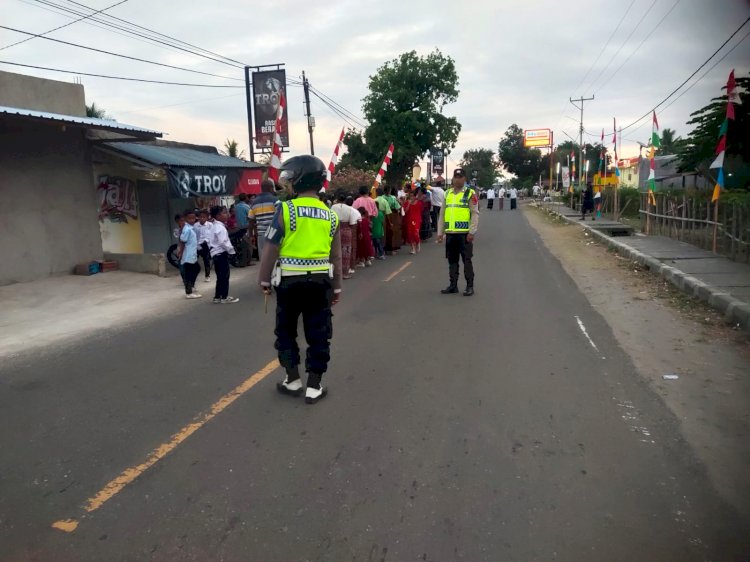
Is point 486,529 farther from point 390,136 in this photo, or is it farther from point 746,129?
point 390,136

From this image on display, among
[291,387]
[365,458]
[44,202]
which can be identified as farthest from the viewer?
[44,202]

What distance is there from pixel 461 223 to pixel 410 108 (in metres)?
40.2

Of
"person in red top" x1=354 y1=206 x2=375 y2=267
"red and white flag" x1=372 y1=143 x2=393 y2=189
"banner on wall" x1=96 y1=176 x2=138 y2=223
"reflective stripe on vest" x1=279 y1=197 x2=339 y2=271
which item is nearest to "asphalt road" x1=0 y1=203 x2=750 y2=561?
"reflective stripe on vest" x1=279 y1=197 x2=339 y2=271

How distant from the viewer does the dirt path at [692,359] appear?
3814mm

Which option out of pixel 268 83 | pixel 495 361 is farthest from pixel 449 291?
pixel 268 83

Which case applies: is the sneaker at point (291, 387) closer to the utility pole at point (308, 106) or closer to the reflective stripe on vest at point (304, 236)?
the reflective stripe on vest at point (304, 236)

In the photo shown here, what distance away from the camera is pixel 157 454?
384 centimetres

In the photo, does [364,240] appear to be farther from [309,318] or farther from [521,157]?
[521,157]

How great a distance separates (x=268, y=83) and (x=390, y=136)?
906 inches

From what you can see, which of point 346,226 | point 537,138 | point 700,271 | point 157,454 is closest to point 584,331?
point 700,271

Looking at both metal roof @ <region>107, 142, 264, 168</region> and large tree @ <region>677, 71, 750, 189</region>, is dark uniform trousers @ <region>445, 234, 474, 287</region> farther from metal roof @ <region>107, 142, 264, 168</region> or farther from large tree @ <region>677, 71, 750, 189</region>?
large tree @ <region>677, 71, 750, 189</region>

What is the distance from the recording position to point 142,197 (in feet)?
46.3

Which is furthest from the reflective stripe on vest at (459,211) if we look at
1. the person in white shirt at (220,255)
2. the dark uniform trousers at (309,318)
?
the dark uniform trousers at (309,318)

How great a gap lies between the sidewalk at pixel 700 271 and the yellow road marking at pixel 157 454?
5.81m
